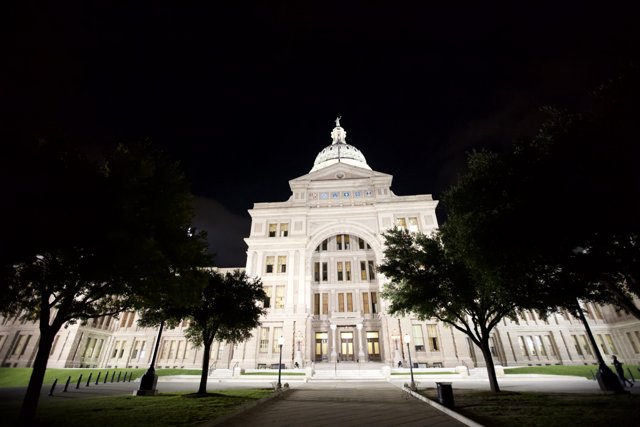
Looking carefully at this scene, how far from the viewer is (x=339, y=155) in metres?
71.9

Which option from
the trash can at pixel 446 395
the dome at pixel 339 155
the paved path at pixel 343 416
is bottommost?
the paved path at pixel 343 416

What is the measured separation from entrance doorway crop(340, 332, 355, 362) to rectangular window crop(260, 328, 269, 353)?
1028 centimetres

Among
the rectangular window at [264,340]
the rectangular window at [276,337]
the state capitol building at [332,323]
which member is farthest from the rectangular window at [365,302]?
the rectangular window at [264,340]

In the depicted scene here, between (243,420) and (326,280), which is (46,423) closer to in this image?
(243,420)

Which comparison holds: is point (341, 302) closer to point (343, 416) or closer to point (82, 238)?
point (343, 416)

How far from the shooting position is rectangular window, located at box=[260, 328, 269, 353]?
39.3m

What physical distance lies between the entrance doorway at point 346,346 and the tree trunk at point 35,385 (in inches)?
1422

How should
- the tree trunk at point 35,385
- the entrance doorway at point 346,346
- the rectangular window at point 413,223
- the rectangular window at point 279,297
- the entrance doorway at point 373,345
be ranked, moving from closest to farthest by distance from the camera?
the tree trunk at point 35,385
the entrance doorway at point 346,346
the entrance doorway at point 373,345
the rectangular window at point 279,297
the rectangular window at point 413,223

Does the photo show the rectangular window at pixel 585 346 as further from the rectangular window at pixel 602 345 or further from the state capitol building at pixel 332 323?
the rectangular window at pixel 602 345

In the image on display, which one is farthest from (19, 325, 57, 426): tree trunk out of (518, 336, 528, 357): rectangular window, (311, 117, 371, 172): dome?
(311, 117, 371, 172): dome

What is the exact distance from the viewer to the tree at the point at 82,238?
9547 millimetres

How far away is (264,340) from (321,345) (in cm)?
808

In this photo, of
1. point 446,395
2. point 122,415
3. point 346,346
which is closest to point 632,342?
point 346,346

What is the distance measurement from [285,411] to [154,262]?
7.42 m
